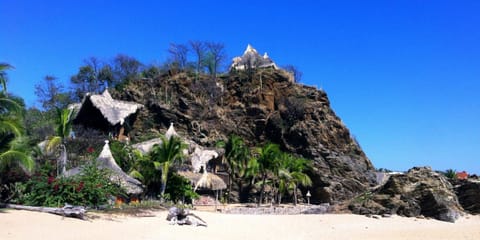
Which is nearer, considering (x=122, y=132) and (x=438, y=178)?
(x=438, y=178)

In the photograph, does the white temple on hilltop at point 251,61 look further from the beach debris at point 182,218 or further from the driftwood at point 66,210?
the driftwood at point 66,210

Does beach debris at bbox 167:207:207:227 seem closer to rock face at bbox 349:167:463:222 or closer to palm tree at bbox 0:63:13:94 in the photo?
palm tree at bbox 0:63:13:94

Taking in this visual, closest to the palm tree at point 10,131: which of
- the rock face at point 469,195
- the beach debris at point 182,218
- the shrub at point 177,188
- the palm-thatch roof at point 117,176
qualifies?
the beach debris at point 182,218

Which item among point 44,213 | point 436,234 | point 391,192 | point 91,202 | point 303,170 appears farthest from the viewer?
point 303,170

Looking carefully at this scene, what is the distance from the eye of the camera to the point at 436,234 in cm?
1909

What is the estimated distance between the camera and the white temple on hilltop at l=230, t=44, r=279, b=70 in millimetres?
56031

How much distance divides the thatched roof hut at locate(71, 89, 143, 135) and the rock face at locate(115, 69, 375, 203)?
148 inches

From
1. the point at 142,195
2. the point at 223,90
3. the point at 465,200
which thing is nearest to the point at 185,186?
the point at 142,195

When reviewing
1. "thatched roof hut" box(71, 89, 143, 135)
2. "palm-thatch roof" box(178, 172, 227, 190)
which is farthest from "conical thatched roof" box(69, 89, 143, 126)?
"palm-thatch roof" box(178, 172, 227, 190)

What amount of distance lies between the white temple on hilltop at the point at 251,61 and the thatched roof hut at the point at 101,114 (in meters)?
18.7

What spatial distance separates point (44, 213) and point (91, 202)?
294 centimetres

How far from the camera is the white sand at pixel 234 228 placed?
11.5 m

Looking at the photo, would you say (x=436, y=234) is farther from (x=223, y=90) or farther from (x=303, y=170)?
(x=223, y=90)

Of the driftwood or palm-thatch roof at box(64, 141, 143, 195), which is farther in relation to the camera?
palm-thatch roof at box(64, 141, 143, 195)
